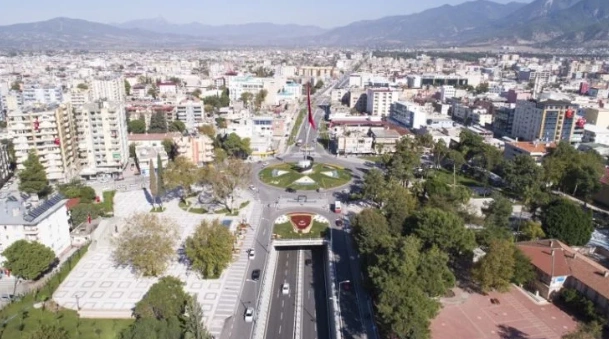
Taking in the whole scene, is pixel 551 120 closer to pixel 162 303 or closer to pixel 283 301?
pixel 283 301

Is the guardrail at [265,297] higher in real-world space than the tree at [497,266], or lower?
lower

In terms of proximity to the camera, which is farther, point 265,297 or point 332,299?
point 265,297

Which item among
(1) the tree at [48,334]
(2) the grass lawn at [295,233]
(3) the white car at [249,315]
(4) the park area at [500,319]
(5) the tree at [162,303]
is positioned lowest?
(3) the white car at [249,315]

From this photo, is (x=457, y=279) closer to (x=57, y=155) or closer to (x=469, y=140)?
(x=469, y=140)

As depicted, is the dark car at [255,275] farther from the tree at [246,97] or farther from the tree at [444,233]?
the tree at [246,97]

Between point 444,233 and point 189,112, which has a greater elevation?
point 189,112

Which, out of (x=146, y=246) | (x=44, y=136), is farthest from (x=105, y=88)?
(x=146, y=246)

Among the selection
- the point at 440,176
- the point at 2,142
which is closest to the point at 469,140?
the point at 440,176

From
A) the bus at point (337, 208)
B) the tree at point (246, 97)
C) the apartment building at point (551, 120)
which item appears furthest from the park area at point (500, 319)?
the tree at point (246, 97)
